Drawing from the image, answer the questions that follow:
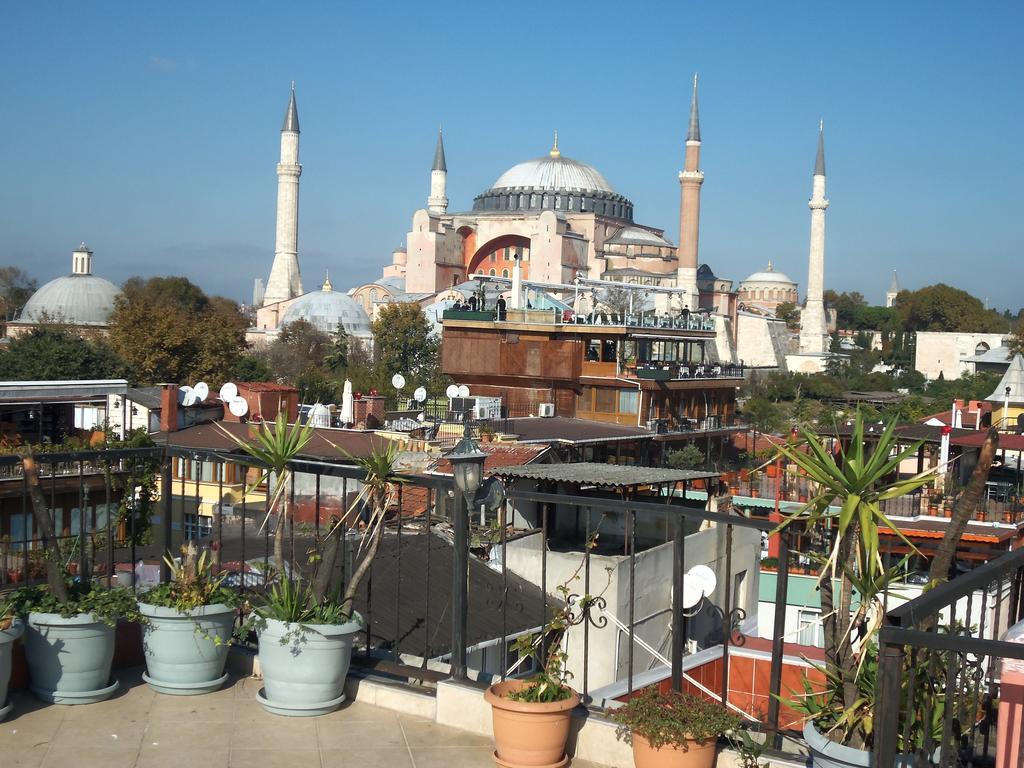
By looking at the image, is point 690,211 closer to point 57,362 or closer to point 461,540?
point 57,362

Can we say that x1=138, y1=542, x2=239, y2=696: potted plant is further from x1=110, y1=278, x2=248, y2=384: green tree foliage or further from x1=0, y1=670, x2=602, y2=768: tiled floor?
x1=110, y1=278, x2=248, y2=384: green tree foliage

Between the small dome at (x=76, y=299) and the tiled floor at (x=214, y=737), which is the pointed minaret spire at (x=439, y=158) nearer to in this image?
the small dome at (x=76, y=299)

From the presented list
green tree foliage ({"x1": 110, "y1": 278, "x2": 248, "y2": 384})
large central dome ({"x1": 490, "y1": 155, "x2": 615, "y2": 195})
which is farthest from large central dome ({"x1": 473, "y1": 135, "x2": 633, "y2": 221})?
green tree foliage ({"x1": 110, "y1": 278, "x2": 248, "y2": 384})

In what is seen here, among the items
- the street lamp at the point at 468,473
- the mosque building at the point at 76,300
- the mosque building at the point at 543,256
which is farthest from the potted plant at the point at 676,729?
the mosque building at the point at 76,300

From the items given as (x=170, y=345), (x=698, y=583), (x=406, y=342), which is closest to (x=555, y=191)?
(x=406, y=342)

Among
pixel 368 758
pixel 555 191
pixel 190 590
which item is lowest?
pixel 368 758

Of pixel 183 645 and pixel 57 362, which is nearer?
pixel 183 645

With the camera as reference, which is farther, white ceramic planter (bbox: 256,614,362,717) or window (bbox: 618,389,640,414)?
window (bbox: 618,389,640,414)
